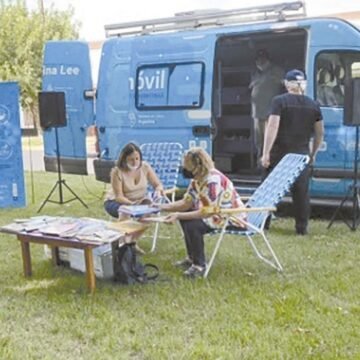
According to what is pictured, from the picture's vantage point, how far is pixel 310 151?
6.06 meters

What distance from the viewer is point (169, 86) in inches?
288

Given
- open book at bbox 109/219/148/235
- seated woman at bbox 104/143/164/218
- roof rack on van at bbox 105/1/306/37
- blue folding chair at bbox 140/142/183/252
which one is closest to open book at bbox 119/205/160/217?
open book at bbox 109/219/148/235

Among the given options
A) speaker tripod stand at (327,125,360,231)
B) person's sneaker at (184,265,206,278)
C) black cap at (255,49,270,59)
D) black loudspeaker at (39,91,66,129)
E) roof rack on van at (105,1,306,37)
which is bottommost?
person's sneaker at (184,265,206,278)

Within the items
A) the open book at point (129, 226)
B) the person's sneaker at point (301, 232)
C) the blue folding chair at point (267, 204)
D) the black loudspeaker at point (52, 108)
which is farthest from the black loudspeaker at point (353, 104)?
the black loudspeaker at point (52, 108)

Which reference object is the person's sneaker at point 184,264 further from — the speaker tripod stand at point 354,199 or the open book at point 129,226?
the speaker tripod stand at point 354,199

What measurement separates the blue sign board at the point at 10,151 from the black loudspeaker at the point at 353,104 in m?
4.43

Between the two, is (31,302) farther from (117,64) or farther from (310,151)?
(117,64)

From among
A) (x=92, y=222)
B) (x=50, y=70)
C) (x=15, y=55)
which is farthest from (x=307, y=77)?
(x=15, y=55)

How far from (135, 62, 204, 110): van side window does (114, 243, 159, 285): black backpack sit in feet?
9.88

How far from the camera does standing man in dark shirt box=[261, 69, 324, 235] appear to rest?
583cm

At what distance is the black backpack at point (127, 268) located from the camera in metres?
4.44

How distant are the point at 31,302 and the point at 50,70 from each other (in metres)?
4.89

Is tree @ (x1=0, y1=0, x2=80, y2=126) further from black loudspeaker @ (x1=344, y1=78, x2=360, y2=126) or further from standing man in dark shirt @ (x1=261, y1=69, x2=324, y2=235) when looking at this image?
black loudspeaker @ (x1=344, y1=78, x2=360, y2=126)

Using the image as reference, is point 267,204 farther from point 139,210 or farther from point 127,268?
point 127,268
